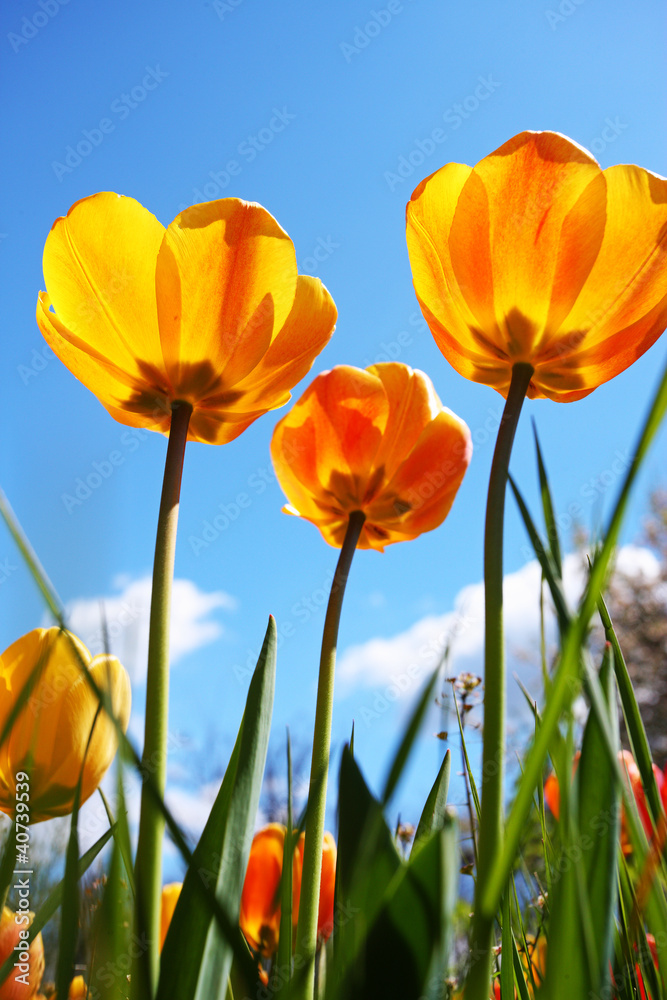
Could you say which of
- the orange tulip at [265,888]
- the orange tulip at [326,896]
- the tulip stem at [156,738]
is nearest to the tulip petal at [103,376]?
the tulip stem at [156,738]

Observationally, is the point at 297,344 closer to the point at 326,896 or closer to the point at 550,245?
the point at 550,245

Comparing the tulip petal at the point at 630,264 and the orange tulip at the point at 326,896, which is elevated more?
the tulip petal at the point at 630,264

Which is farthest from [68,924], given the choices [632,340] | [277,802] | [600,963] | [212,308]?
[277,802]

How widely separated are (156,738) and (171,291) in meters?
0.38

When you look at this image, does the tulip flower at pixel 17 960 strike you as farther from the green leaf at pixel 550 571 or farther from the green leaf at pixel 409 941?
the green leaf at pixel 550 571

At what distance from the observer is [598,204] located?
1.87ft

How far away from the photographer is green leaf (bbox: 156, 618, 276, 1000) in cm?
38

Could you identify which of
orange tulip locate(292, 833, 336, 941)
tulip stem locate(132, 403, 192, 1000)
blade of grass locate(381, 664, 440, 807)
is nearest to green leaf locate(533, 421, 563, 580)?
blade of grass locate(381, 664, 440, 807)

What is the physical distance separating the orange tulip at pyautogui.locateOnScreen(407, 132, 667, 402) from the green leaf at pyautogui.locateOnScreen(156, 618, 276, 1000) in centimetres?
35

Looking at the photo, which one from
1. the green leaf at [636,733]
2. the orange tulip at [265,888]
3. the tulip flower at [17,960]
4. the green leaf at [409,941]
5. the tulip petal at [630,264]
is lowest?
the green leaf at [409,941]

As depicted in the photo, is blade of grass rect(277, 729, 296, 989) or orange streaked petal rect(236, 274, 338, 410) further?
orange streaked petal rect(236, 274, 338, 410)

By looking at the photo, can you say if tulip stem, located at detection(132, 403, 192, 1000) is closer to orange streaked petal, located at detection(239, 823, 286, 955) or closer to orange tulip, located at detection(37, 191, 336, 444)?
orange tulip, located at detection(37, 191, 336, 444)

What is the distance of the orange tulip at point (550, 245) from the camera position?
0.56m

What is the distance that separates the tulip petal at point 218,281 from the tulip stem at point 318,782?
0.24 m
